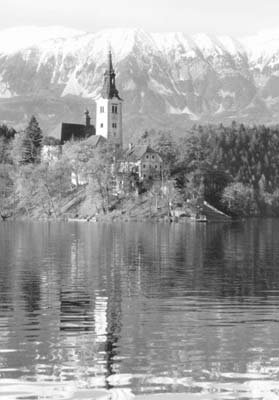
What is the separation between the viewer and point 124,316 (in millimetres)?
45469

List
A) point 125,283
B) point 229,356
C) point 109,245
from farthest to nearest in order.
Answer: point 109,245 < point 125,283 < point 229,356

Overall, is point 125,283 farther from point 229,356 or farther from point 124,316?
point 229,356

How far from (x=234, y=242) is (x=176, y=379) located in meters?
87.1

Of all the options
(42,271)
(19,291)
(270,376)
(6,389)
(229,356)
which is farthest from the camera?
(42,271)

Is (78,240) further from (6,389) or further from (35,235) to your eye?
(6,389)

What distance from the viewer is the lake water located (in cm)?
3034

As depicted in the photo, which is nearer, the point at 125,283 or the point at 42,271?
the point at 125,283

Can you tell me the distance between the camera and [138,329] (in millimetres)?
41031

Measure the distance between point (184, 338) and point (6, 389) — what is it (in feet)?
37.4

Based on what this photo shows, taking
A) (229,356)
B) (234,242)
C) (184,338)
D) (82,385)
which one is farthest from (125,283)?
(234,242)

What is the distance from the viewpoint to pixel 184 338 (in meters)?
38.6

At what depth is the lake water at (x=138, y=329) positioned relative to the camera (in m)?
30.3

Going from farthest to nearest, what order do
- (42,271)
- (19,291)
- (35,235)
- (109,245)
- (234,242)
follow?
(35,235), (234,242), (109,245), (42,271), (19,291)

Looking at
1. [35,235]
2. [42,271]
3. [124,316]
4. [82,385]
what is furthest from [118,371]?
[35,235]
